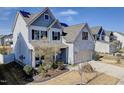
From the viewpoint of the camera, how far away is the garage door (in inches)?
650

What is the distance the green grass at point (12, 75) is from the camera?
11.2m

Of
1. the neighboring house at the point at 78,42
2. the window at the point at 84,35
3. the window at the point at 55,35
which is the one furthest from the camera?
the window at the point at 84,35

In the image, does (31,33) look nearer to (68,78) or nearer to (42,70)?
(42,70)

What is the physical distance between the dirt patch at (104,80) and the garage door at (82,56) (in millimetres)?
4095

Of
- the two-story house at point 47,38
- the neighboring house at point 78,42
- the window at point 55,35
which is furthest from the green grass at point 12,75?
the neighboring house at point 78,42

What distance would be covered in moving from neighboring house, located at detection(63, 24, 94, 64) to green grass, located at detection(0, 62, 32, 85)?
5.40 m

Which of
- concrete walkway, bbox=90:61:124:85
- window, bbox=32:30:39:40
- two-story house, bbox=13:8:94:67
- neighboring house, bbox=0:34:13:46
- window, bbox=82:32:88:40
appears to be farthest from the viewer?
window, bbox=82:32:88:40

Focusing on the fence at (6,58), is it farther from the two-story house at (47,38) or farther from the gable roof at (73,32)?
the gable roof at (73,32)

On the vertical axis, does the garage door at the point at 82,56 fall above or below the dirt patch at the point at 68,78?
above

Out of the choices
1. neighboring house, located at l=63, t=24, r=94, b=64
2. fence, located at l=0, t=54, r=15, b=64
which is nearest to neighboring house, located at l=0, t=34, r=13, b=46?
fence, located at l=0, t=54, r=15, b=64

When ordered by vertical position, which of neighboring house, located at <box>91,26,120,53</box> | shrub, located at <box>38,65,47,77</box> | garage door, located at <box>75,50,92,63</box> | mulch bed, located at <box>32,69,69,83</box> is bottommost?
mulch bed, located at <box>32,69,69,83</box>

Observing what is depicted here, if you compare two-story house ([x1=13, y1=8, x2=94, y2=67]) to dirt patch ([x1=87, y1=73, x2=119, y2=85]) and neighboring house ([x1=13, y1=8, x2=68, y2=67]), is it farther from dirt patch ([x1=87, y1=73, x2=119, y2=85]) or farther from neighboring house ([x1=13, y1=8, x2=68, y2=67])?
dirt patch ([x1=87, y1=73, x2=119, y2=85])

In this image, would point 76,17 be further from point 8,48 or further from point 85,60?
point 8,48

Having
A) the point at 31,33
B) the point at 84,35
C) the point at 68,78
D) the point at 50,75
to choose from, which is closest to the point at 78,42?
the point at 84,35
